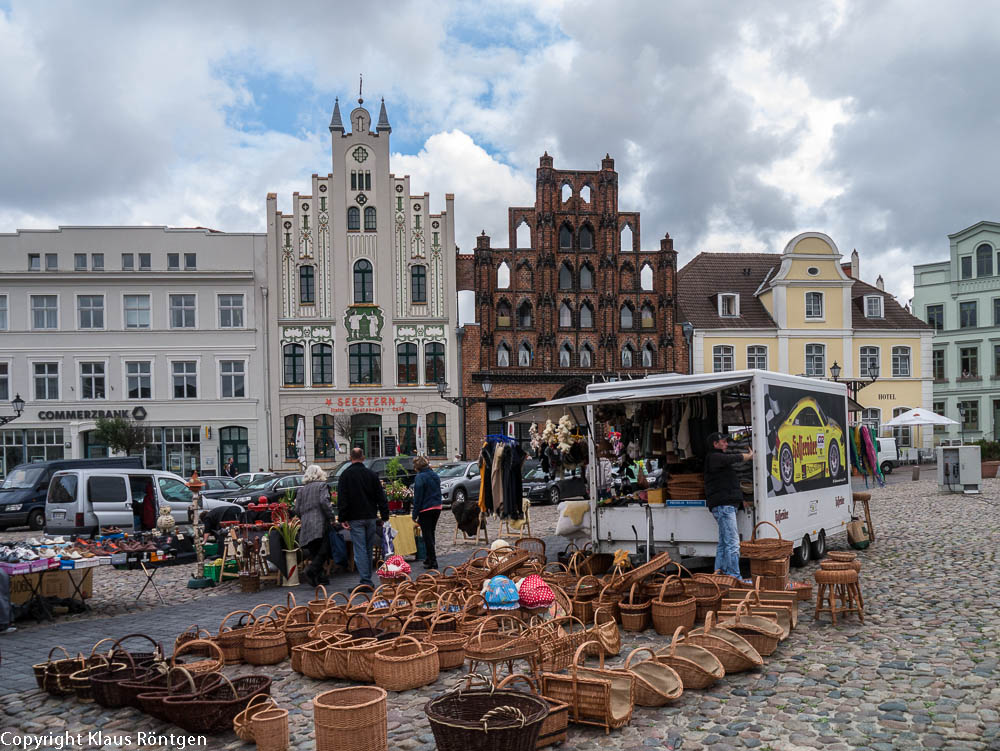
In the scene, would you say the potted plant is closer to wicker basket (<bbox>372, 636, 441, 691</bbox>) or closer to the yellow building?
wicker basket (<bbox>372, 636, 441, 691</bbox>)

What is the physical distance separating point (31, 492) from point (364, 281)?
20005mm

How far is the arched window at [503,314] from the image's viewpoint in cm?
4125

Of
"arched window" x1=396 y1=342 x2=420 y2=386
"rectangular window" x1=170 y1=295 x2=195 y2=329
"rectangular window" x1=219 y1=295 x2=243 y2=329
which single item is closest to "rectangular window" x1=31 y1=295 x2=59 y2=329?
"rectangular window" x1=170 y1=295 x2=195 y2=329

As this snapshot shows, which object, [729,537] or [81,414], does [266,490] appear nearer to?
[729,537]

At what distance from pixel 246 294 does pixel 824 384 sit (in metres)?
31.0

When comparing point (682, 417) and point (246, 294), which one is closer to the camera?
point (682, 417)

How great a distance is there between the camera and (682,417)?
41.0 ft

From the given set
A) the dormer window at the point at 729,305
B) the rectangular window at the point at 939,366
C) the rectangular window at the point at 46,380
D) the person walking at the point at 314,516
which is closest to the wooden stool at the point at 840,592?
the person walking at the point at 314,516

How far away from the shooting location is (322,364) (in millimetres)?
40375

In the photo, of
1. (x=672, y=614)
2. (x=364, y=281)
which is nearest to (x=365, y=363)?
(x=364, y=281)

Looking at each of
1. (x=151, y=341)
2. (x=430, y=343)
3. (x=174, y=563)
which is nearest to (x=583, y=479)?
(x=174, y=563)

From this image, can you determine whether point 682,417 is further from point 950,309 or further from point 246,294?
point 950,309

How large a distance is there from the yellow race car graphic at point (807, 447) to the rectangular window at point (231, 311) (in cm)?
3096

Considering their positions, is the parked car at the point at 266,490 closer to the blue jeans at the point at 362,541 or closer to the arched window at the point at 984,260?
the blue jeans at the point at 362,541
